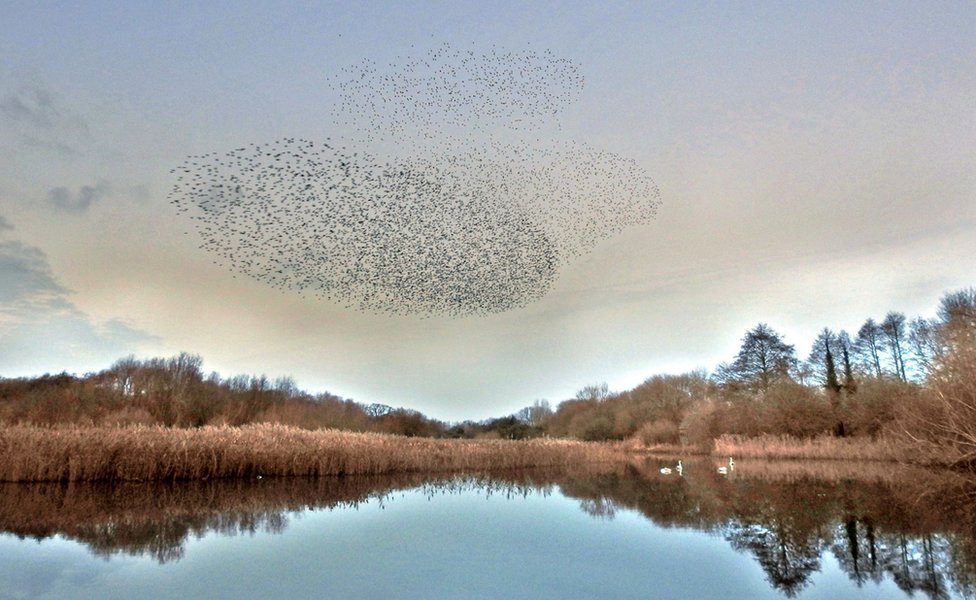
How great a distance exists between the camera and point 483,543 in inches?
375

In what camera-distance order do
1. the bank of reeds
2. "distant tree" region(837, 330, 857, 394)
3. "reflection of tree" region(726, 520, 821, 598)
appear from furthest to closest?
"distant tree" region(837, 330, 857, 394)
the bank of reeds
"reflection of tree" region(726, 520, 821, 598)

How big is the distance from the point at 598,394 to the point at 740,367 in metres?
51.5

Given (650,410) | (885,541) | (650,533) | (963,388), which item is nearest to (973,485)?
(963,388)

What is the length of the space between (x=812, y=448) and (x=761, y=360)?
13.7 metres

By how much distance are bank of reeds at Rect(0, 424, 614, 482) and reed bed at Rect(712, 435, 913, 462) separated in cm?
1796

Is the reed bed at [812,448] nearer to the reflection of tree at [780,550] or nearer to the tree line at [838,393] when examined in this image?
the tree line at [838,393]

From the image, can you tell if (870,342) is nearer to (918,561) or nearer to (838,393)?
(838,393)

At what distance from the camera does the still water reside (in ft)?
21.5

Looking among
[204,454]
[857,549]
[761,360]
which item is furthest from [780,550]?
[761,360]

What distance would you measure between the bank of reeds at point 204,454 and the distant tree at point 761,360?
87.6 ft

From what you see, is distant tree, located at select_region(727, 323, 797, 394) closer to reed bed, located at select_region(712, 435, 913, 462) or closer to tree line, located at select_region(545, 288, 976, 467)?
tree line, located at select_region(545, 288, 976, 467)

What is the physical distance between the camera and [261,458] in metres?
19.2

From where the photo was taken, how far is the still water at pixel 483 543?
21.5 feet

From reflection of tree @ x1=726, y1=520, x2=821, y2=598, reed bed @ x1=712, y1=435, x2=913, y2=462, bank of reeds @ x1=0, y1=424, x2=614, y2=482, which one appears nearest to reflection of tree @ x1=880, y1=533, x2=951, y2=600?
reflection of tree @ x1=726, y1=520, x2=821, y2=598
